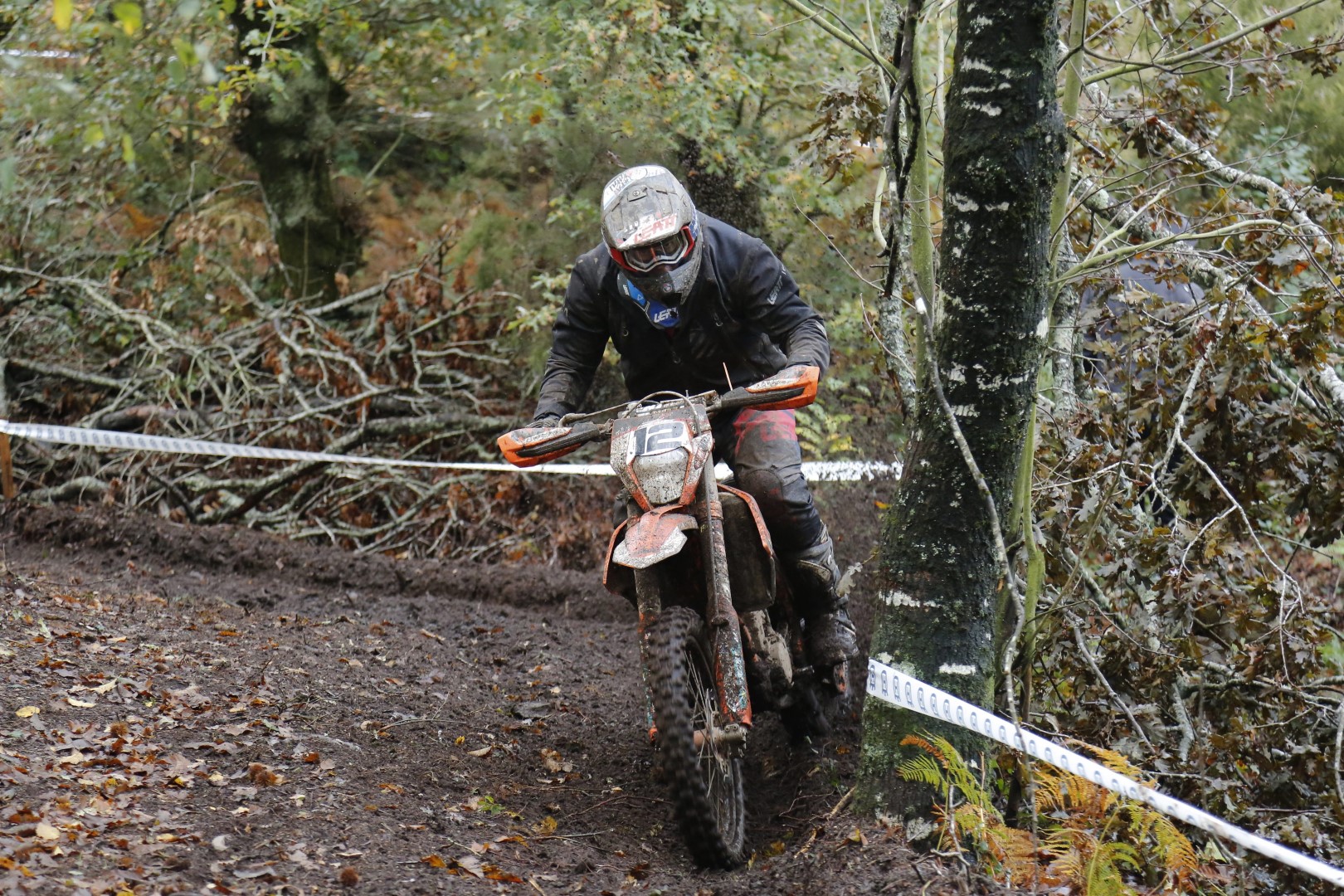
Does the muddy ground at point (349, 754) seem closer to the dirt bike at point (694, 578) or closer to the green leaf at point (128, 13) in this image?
the dirt bike at point (694, 578)

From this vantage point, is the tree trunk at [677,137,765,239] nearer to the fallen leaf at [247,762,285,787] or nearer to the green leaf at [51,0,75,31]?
the fallen leaf at [247,762,285,787]

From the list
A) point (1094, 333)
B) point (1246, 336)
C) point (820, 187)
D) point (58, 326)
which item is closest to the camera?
point (1246, 336)

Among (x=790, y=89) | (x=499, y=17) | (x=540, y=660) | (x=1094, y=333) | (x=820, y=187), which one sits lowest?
(x=540, y=660)

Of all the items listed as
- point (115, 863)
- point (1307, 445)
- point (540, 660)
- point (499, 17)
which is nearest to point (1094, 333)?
point (1307, 445)

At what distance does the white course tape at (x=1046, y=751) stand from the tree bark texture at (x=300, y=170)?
9.73 metres

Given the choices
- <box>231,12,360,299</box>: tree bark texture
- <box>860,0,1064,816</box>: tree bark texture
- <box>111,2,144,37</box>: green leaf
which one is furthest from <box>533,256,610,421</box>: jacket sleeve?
<box>231,12,360,299</box>: tree bark texture

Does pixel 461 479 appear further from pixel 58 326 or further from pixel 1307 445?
pixel 1307 445

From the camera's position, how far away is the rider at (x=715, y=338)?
4.81m

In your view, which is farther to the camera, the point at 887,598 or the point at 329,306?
the point at 329,306

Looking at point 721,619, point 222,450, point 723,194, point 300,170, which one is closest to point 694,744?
point 721,619

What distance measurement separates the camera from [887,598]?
4059 millimetres

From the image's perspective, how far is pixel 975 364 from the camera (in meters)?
3.90

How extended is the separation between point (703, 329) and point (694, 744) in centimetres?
194

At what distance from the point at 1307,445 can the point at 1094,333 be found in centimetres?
181
